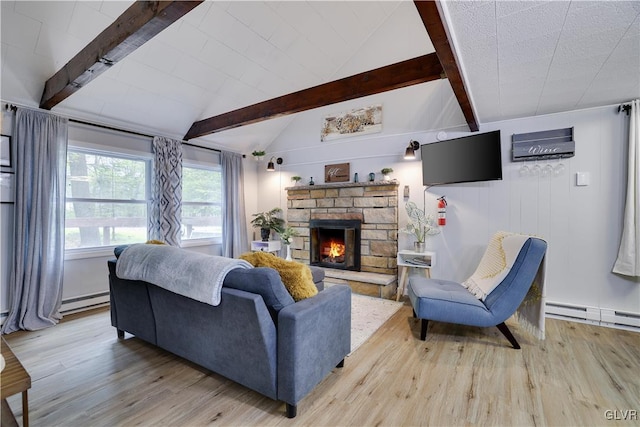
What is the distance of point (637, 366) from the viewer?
212 centimetres

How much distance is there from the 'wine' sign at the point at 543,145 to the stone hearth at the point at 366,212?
4.64ft

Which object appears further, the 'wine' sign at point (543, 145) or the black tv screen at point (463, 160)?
the black tv screen at point (463, 160)

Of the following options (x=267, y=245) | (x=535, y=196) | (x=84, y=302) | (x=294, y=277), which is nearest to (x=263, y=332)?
(x=294, y=277)

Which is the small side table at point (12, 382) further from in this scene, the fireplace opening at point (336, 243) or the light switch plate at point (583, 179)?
the light switch plate at point (583, 179)

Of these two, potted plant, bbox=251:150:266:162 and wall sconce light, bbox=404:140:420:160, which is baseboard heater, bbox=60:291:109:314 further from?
wall sconce light, bbox=404:140:420:160

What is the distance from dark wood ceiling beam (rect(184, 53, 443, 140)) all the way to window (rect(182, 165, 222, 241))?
25.6 inches

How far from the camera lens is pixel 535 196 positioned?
127 inches

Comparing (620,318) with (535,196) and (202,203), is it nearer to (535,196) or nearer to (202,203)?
(535,196)

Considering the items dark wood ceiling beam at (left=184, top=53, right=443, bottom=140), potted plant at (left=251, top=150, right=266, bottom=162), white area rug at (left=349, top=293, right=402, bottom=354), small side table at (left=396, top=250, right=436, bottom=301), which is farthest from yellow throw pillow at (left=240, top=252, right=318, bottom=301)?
potted plant at (left=251, top=150, right=266, bottom=162)

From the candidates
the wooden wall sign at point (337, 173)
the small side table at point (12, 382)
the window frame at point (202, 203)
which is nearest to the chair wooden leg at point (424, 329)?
the wooden wall sign at point (337, 173)

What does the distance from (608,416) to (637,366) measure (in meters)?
0.88

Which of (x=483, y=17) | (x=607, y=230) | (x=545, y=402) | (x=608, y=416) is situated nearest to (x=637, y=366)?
(x=608, y=416)

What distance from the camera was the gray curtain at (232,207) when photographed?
4867mm

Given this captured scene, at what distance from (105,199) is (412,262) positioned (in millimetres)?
3870
